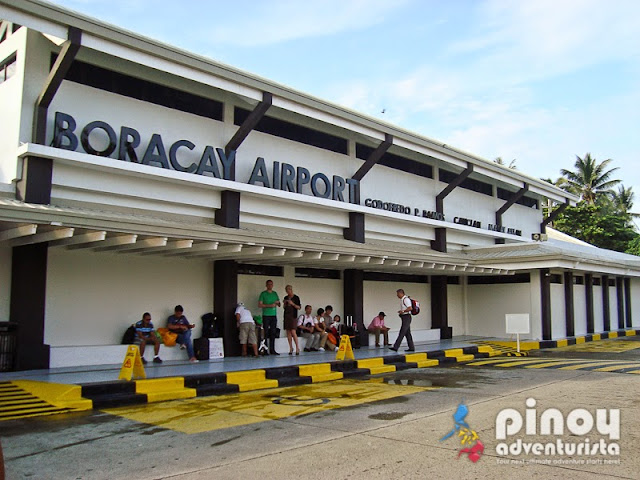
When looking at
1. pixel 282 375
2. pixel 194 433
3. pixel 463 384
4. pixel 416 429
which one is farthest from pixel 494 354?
pixel 194 433

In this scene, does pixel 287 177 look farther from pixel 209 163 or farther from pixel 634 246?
pixel 634 246

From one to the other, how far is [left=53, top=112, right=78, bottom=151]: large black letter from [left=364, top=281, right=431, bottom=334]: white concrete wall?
399 inches

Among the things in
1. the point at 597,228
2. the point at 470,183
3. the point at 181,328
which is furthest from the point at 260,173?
the point at 597,228

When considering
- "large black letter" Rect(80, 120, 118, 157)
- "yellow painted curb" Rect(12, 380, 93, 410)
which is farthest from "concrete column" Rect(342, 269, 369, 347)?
"yellow painted curb" Rect(12, 380, 93, 410)

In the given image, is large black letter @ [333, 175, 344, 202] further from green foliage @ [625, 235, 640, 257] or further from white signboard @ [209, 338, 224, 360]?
green foliage @ [625, 235, 640, 257]

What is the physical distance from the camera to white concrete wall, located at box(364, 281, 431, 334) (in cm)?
1898

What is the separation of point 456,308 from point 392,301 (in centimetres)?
388

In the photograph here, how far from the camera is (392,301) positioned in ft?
65.1

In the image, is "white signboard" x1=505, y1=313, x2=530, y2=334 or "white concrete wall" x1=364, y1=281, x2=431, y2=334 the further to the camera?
"white concrete wall" x1=364, y1=281, x2=431, y2=334

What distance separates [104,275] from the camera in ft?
41.6

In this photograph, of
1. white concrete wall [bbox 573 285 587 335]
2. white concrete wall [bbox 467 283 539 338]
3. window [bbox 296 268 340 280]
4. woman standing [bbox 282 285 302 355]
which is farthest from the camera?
white concrete wall [bbox 573 285 587 335]

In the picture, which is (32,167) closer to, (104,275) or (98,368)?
(104,275)

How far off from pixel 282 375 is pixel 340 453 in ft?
19.0

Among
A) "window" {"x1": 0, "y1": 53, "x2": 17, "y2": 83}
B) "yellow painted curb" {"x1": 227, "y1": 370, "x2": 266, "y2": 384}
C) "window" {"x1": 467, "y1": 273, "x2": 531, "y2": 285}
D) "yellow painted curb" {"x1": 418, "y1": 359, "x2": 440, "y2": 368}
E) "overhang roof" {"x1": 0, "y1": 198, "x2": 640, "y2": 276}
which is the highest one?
"window" {"x1": 0, "y1": 53, "x2": 17, "y2": 83}
